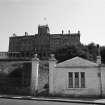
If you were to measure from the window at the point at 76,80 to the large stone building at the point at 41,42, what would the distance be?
150 ft

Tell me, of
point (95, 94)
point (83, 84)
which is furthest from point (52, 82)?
point (95, 94)

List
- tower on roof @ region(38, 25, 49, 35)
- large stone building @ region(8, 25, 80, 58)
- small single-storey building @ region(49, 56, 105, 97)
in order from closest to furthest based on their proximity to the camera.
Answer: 1. small single-storey building @ region(49, 56, 105, 97)
2. large stone building @ region(8, 25, 80, 58)
3. tower on roof @ region(38, 25, 49, 35)

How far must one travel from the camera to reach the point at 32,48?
71.2 m

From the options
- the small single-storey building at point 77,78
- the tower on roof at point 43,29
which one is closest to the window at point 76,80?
the small single-storey building at point 77,78

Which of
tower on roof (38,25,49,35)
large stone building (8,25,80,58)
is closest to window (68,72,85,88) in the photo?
large stone building (8,25,80,58)

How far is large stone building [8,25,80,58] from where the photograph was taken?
2633 inches

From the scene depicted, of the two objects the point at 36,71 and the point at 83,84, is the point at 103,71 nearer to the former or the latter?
the point at 83,84

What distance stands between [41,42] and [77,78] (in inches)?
2076

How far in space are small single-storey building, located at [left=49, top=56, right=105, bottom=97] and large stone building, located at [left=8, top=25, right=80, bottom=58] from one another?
45.6 meters

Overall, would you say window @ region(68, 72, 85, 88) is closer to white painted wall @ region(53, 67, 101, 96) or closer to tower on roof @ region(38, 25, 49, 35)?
white painted wall @ region(53, 67, 101, 96)

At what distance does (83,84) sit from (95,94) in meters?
1.65

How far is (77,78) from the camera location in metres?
18.6

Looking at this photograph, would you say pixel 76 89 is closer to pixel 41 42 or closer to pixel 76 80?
pixel 76 80

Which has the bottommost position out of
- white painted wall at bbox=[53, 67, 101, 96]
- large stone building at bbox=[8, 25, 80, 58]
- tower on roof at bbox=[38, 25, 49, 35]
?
white painted wall at bbox=[53, 67, 101, 96]
